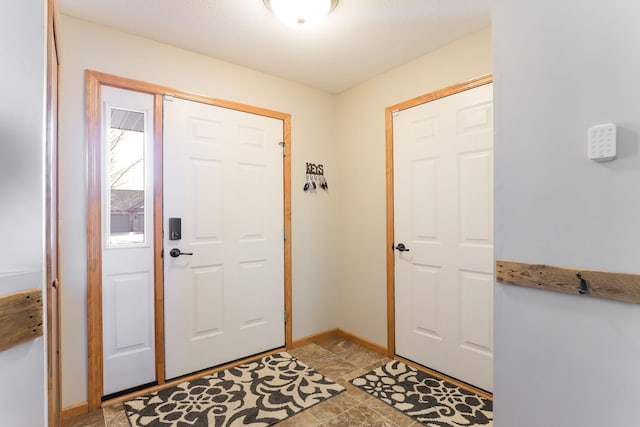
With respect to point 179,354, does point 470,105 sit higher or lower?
higher

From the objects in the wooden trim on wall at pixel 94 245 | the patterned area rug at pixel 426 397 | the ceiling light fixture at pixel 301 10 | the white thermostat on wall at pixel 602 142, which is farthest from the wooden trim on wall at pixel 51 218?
the white thermostat on wall at pixel 602 142

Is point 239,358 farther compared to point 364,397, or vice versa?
point 239,358

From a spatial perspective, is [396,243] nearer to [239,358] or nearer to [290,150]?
[290,150]

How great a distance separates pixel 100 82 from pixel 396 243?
244 cm

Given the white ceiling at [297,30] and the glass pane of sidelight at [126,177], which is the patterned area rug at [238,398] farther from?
the white ceiling at [297,30]

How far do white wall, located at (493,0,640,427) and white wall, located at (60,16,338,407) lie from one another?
1.87m

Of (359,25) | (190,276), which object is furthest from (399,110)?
(190,276)

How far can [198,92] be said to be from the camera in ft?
7.99

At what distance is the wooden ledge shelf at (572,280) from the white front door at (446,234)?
81 centimetres

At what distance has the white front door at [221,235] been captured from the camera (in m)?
2.32

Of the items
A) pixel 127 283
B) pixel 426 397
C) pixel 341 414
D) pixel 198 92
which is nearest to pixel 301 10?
pixel 198 92

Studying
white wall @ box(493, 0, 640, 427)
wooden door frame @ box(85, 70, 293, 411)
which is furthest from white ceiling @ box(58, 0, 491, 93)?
white wall @ box(493, 0, 640, 427)

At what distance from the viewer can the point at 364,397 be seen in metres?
2.13

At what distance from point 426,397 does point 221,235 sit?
1885 mm
